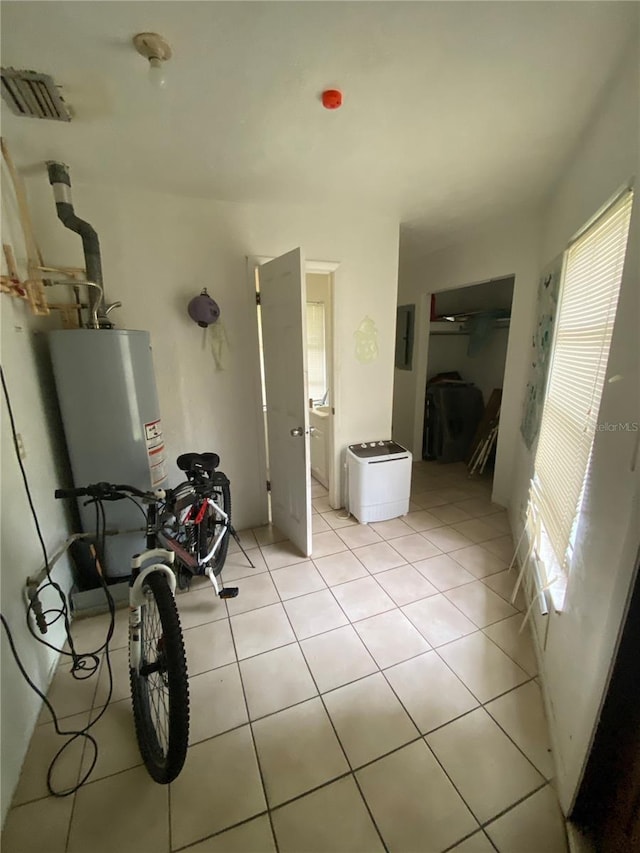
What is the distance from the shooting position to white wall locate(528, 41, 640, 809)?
0.89 metres

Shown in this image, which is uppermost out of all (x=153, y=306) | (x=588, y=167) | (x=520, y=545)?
(x=588, y=167)

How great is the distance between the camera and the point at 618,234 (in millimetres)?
1222

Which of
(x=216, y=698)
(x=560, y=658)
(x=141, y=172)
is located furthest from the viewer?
(x=141, y=172)

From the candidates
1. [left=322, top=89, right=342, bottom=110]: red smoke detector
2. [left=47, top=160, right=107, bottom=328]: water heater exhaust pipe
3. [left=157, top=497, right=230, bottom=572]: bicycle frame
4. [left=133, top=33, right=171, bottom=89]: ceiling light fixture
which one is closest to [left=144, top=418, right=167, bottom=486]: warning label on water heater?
[left=157, top=497, right=230, bottom=572]: bicycle frame

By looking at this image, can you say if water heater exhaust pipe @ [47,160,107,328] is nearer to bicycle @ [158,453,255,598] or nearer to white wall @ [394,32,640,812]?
bicycle @ [158,453,255,598]

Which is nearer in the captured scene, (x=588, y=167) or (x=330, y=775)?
(x=330, y=775)

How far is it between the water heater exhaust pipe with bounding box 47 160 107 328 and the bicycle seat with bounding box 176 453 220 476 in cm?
87

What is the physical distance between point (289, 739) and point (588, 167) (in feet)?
9.14

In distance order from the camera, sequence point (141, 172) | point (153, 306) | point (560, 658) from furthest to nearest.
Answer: point (153, 306) < point (141, 172) < point (560, 658)

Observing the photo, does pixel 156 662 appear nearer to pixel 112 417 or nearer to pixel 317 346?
pixel 112 417

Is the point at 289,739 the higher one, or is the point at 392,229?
the point at 392,229

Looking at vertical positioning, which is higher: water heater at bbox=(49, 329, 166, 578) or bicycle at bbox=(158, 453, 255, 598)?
water heater at bbox=(49, 329, 166, 578)

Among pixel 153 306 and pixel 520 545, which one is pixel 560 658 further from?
pixel 153 306

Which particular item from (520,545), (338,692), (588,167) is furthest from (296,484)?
(588,167)
